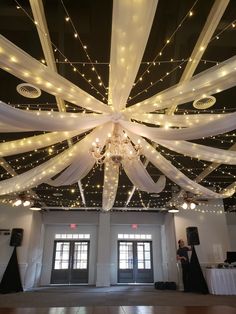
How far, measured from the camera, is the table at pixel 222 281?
6727mm

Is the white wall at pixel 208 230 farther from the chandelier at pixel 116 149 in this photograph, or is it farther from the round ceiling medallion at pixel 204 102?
the chandelier at pixel 116 149

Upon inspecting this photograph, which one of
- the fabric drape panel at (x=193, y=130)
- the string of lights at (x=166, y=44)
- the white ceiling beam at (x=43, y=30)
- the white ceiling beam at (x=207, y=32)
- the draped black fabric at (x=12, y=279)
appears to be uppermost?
the string of lights at (x=166, y=44)

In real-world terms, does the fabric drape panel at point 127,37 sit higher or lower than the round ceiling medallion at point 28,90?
lower

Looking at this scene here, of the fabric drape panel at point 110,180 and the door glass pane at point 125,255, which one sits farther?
the door glass pane at point 125,255

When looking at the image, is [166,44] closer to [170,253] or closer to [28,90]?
[28,90]

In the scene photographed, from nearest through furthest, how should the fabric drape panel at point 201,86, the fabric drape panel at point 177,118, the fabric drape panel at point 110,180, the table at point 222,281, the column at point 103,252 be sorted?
the fabric drape panel at point 201,86 → the fabric drape panel at point 177,118 → the fabric drape panel at point 110,180 → the table at point 222,281 → the column at point 103,252

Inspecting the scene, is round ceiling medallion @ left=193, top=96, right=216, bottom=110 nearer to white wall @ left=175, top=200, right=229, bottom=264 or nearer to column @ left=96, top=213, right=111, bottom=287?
white wall @ left=175, top=200, right=229, bottom=264

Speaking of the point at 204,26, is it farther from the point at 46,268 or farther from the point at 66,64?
the point at 46,268

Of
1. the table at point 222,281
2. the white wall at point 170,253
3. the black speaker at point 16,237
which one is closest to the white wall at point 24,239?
the black speaker at point 16,237

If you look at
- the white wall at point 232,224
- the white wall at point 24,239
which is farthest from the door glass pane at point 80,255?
the white wall at point 232,224

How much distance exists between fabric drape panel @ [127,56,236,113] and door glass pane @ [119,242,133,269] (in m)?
10.1

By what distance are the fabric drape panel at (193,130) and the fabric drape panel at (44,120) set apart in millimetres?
374

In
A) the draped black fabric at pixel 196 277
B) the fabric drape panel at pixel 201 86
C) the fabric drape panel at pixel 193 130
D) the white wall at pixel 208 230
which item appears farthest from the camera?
the white wall at pixel 208 230

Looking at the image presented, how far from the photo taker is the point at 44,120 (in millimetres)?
2523
